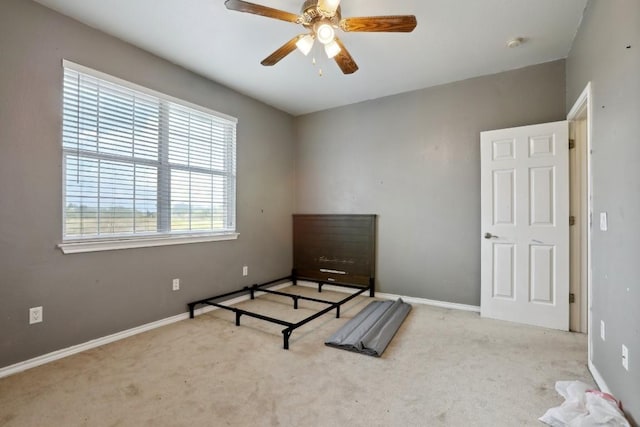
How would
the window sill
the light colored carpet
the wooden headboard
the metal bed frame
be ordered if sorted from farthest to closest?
the wooden headboard < the metal bed frame < the window sill < the light colored carpet

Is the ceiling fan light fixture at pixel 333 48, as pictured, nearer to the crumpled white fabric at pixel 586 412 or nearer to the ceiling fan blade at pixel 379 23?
the ceiling fan blade at pixel 379 23

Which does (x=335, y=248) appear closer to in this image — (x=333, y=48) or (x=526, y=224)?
(x=526, y=224)

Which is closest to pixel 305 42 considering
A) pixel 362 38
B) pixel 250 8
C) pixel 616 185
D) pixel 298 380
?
pixel 250 8

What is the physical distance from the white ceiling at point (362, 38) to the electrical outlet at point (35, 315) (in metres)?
2.31

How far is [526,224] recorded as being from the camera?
309 cm

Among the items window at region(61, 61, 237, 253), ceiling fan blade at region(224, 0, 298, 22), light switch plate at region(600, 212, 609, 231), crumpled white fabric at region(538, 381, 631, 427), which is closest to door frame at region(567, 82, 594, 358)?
light switch plate at region(600, 212, 609, 231)

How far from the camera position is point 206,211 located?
3.57m

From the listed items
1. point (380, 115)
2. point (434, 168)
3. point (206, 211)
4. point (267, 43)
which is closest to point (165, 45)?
point (267, 43)

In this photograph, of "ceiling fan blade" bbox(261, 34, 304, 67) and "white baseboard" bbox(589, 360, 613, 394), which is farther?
"ceiling fan blade" bbox(261, 34, 304, 67)

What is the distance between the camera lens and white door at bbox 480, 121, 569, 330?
2.94 metres

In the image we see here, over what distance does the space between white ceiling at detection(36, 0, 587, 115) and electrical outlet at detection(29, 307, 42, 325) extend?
2315mm

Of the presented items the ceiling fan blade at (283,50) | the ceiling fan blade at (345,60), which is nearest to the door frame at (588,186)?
the ceiling fan blade at (345,60)

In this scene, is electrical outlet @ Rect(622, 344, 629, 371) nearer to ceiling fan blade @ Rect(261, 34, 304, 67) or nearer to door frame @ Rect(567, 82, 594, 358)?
door frame @ Rect(567, 82, 594, 358)

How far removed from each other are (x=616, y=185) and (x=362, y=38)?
85.9 inches
